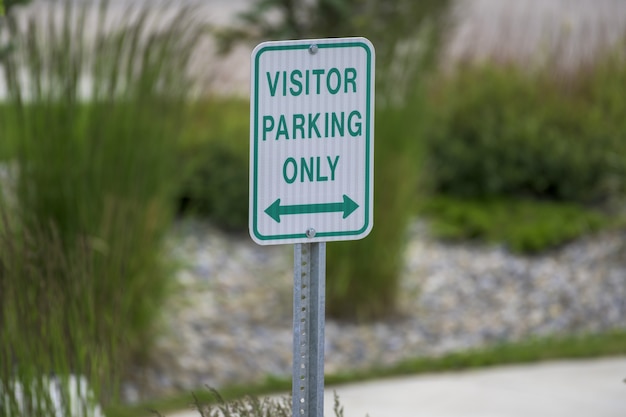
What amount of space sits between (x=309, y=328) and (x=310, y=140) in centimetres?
38

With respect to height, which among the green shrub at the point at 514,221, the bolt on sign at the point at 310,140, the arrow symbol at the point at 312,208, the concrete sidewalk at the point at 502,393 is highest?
the bolt on sign at the point at 310,140

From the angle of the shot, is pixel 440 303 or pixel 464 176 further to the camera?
pixel 464 176

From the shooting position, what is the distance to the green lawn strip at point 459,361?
502 centimetres

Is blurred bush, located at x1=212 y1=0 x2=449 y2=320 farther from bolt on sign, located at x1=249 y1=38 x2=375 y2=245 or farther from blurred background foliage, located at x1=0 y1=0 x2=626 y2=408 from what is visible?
bolt on sign, located at x1=249 y1=38 x2=375 y2=245

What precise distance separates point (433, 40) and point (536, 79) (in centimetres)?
225

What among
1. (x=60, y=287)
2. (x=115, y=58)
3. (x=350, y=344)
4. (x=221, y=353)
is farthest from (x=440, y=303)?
(x=60, y=287)

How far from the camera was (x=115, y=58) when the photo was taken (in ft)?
16.7

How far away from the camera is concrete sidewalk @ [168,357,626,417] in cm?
444

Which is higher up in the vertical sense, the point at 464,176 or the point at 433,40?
the point at 433,40

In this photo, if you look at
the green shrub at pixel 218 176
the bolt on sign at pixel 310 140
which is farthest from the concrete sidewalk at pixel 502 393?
the green shrub at pixel 218 176

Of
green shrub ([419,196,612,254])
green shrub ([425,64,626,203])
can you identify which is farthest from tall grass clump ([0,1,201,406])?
green shrub ([425,64,626,203])

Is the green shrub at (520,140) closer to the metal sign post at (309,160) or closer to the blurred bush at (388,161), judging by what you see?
the blurred bush at (388,161)

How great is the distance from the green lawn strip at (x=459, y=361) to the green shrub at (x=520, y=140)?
2700 millimetres

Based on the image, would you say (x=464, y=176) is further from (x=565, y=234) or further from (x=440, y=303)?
(x=440, y=303)
